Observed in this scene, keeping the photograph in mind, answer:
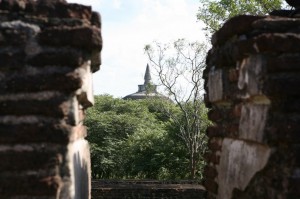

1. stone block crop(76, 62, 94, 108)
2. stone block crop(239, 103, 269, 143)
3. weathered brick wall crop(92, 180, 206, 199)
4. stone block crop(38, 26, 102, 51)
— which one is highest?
stone block crop(38, 26, 102, 51)

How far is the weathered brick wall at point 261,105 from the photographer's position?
2127 millimetres

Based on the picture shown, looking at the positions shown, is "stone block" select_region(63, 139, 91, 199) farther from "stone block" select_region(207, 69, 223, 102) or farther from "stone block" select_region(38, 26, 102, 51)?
"stone block" select_region(207, 69, 223, 102)

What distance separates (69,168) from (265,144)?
0.98 meters

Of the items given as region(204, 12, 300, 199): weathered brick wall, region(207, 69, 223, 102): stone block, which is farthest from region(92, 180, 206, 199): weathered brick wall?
region(204, 12, 300, 199): weathered brick wall

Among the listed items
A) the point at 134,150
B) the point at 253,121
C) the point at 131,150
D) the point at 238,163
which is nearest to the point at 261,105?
the point at 253,121

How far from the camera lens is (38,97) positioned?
2168 mm

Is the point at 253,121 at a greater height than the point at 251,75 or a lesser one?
lesser

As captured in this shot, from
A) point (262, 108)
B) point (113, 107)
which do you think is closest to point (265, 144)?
point (262, 108)

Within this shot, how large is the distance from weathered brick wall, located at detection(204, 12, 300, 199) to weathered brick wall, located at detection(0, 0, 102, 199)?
86 centimetres

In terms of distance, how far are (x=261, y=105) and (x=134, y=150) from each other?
19.9 metres

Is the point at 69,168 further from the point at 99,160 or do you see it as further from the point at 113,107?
the point at 113,107

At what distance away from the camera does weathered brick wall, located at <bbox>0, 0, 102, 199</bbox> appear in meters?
2.12

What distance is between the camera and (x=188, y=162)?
20891mm

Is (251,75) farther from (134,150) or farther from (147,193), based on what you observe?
(134,150)
